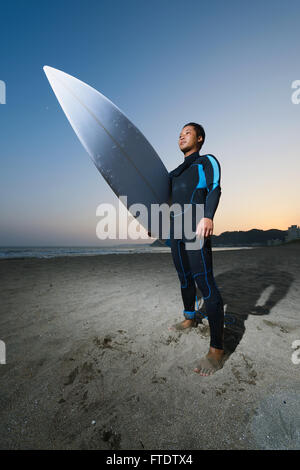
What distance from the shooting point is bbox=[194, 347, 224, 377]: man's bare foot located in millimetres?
1594

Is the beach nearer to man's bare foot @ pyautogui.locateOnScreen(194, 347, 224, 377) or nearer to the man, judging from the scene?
man's bare foot @ pyautogui.locateOnScreen(194, 347, 224, 377)

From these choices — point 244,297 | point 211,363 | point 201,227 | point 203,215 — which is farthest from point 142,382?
point 244,297

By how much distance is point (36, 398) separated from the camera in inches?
55.1

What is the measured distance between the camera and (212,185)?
167cm

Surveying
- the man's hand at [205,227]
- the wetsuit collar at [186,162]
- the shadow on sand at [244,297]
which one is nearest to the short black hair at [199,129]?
the wetsuit collar at [186,162]

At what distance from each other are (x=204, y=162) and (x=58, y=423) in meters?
2.17

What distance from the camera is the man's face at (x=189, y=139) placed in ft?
6.41

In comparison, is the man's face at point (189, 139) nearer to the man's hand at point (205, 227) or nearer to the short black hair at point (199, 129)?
the short black hair at point (199, 129)

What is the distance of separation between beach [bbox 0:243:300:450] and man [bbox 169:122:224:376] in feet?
0.85

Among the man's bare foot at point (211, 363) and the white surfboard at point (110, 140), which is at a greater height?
the white surfboard at point (110, 140)

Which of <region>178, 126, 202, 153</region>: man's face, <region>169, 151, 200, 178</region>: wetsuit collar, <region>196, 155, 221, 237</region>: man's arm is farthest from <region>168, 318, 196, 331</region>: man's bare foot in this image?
<region>178, 126, 202, 153</region>: man's face

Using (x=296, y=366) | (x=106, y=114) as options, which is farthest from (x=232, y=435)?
(x=106, y=114)

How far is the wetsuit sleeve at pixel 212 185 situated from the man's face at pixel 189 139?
0.33 metres

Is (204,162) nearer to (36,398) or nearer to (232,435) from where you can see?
(232,435)
